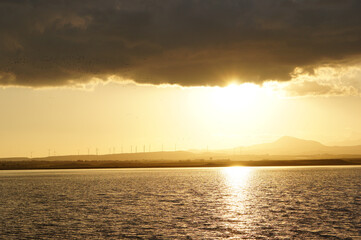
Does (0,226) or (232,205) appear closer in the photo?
(0,226)

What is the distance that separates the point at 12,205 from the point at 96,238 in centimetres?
4544

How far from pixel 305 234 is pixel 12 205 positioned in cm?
6367

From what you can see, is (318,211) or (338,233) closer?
(338,233)

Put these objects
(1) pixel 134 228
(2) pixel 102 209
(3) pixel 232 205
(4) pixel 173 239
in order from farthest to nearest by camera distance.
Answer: (3) pixel 232 205, (2) pixel 102 209, (1) pixel 134 228, (4) pixel 173 239

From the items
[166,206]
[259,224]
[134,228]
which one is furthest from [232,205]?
[134,228]

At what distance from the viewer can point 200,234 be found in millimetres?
51781

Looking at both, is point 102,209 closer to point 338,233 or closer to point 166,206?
point 166,206

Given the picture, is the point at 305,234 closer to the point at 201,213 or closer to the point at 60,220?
the point at 201,213

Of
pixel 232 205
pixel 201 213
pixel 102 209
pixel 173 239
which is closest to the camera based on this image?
pixel 173 239

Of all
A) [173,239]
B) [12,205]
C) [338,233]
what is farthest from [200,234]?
[12,205]

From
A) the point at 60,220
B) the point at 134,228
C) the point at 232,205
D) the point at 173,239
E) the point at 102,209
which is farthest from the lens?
the point at 232,205

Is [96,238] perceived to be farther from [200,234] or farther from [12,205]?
[12,205]

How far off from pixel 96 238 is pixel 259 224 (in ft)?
80.4

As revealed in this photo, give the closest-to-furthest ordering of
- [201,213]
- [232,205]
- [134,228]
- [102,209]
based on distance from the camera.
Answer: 1. [134,228]
2. [201,213]
3. [102,209]
4. [232,205]
